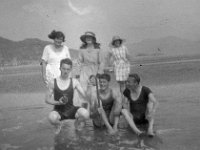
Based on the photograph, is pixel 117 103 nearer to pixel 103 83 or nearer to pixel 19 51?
pixel 103 83

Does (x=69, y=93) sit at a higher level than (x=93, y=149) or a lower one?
higher

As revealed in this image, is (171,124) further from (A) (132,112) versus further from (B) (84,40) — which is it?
(B) (84,40)

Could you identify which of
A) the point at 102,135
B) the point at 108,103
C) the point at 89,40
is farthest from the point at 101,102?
the point at 89,40

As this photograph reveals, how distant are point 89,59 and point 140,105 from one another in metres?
1.70

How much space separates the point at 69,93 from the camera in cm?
579

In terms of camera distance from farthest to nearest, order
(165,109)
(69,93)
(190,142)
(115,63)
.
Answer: (115,63) → (165,109) → (69,93) → (190,142)

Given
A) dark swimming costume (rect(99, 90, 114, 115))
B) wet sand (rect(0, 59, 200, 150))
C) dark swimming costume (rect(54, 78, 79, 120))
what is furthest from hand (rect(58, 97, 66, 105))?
dark swimming costume (rect(99, 90, 114, 115))

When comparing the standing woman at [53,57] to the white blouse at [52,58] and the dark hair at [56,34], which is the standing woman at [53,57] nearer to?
the white blouse at [52,58]

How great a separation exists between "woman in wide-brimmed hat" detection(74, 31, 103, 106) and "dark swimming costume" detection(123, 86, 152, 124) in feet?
4.12

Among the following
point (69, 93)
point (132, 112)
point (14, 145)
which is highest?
point (69, 93)

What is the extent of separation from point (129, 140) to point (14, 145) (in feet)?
6.22

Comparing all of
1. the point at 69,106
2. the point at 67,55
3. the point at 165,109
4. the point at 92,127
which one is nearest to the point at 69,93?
the point at 69,106

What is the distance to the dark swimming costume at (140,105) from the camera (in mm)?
5898

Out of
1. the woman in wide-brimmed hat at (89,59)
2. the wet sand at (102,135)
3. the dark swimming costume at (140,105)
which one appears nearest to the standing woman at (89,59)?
the woman in wide-brimmed hat at (89,59)
